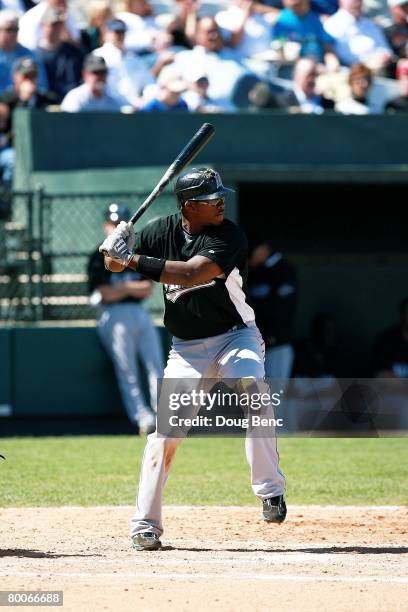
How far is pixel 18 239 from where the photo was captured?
1229 centimetres

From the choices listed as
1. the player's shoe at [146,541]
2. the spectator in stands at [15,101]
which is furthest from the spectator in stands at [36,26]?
the player's shoe at [146,541]

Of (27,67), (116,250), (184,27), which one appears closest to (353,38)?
(184,27)

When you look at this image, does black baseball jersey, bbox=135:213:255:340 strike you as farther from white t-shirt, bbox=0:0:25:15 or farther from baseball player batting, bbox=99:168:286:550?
white t-shirt, bbox=0:0:25:15

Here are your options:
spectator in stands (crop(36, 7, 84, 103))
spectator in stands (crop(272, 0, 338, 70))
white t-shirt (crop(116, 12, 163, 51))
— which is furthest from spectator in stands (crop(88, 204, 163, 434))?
spectator in stands (crop(272, 0, 338, 70))

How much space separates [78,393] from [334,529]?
5.71 metres

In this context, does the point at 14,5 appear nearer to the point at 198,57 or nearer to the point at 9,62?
the point at 9,62

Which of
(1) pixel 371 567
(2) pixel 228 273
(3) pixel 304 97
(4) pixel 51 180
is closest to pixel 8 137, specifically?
(4) pixel 51 180

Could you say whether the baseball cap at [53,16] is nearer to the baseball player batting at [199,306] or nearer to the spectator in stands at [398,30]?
the spectator in stands at [398,30]

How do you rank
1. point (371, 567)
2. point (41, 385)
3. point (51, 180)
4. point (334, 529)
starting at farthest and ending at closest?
point (51, 180) → point (41, 385) → point (334, 529) → point (371, 567)

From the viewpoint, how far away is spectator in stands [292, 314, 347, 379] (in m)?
13.3

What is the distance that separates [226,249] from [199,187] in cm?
33

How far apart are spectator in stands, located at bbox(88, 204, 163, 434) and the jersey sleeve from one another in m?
5.33

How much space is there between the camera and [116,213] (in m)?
11.1

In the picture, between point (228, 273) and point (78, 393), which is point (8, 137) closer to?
point (78, 393)
